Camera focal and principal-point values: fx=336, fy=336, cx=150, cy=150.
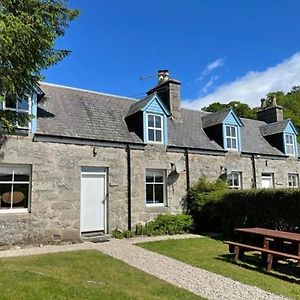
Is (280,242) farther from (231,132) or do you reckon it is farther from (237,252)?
(231,132)

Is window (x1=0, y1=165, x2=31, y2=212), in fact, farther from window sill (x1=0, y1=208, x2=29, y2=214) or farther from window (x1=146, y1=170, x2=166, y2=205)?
window (x1=146, y1=170, x2=166, y2=205)

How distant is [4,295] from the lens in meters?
6.30

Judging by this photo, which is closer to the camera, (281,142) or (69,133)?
(69,133)

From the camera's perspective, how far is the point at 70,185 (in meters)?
13.9

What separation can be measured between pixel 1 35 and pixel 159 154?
10.4 metres

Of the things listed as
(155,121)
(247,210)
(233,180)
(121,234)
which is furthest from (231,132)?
(121,234)

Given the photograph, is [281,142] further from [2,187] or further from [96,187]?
[2,187]

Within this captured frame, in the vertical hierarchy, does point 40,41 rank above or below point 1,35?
above

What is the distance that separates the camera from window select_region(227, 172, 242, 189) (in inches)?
773

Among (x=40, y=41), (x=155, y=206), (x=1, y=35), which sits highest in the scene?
(x=40, y=41)

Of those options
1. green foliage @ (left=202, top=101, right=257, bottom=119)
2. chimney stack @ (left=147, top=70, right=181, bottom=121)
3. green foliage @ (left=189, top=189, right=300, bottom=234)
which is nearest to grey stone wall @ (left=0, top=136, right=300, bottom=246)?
green foliage @ (left=189, top=189, right=300, bottom=234)

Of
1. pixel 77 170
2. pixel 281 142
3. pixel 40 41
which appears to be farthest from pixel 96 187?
pixel 281 142

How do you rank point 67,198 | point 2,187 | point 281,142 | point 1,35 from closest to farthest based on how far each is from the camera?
point 1,35
point 2,187
point 67,198
point 281,142

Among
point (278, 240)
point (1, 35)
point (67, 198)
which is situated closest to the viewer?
point (1, 35)
